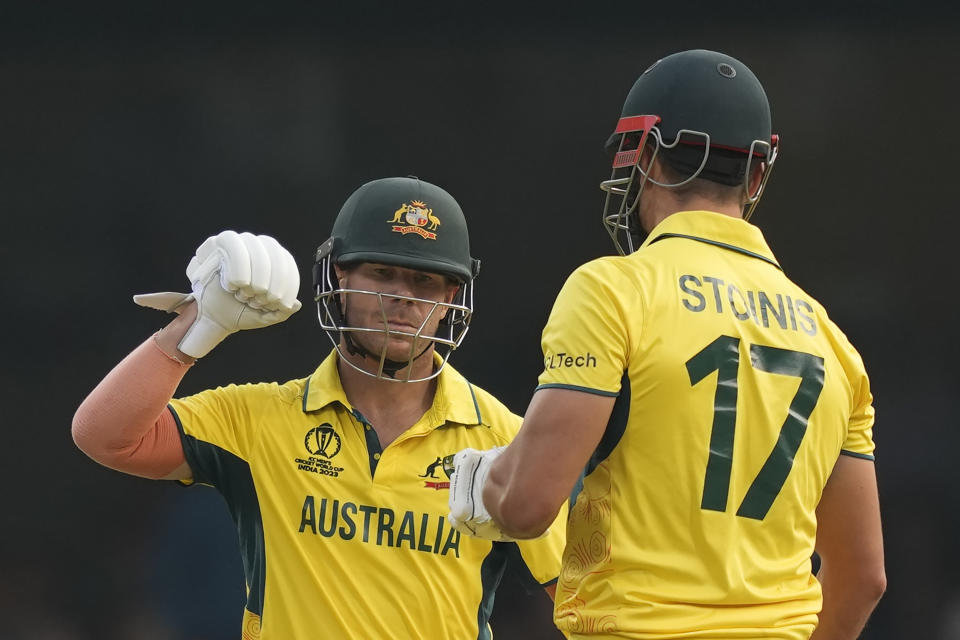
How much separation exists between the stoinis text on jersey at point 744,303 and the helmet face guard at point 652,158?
0.60 ft

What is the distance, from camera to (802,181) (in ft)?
13.7

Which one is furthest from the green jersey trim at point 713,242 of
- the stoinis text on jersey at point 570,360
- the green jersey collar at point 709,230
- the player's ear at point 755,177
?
the stoinis text on jersey at point 570,360

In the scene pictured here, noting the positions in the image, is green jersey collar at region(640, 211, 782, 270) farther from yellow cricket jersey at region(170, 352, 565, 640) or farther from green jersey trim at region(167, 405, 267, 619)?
green jersey trim at region(167, 405, 267, 619)

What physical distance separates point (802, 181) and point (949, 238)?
499mm

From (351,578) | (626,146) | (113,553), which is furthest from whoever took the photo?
(113,553)

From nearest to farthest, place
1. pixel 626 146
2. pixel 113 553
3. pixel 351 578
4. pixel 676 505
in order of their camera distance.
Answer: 1. pixel 676 505
2. pixel 626 146
3. pixel 351 578
4. pixel 113 553

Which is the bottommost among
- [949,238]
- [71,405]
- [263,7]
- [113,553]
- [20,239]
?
[113,553]

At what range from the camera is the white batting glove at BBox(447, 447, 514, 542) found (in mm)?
1827

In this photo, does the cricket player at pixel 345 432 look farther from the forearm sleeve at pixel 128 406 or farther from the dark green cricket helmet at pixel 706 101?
the dark green cricket helmet at pixel 706 101

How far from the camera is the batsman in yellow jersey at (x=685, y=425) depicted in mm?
1683

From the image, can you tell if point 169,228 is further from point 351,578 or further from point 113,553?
point 351,578

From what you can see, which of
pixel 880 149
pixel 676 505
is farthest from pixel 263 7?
pixel 676 505

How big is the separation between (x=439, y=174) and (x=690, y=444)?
253cm

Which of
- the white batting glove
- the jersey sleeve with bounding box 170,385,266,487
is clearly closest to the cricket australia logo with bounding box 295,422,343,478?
the jersey sleeve with bounding box 170,385,266,487
